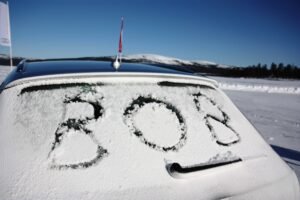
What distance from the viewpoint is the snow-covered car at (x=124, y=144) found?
98 centimetres

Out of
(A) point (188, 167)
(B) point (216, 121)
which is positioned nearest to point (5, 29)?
(B) point (216, 121)

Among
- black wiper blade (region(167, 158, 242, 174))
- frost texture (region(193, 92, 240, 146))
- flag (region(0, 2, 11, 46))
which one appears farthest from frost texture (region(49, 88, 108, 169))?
flag (region(0, 2, 11, 46))

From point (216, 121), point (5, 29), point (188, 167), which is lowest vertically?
point (188, 167)

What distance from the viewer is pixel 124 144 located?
45.1 inches

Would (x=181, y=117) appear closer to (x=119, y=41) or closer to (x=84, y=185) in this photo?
(x=84, y=185)

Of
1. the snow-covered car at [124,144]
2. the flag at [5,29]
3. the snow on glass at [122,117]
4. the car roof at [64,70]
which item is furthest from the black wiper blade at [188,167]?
the flag at [5,29]

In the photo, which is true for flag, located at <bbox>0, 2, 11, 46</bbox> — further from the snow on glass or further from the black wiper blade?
the black wiper blade

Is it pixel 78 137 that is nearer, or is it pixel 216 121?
pixel 78 137

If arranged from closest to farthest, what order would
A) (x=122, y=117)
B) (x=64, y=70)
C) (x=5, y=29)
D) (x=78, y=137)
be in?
(x=78, y=137) → (x=122, y=117) → (x=64, y=70) → (x=5, y=29)

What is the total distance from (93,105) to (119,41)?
1169 millimetres

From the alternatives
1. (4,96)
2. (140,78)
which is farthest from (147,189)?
(4,96)

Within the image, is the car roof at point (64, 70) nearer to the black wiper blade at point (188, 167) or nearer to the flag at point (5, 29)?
the black wiper blade at point (188, 167)

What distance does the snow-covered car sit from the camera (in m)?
0.98

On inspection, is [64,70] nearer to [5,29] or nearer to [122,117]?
[122,117]
